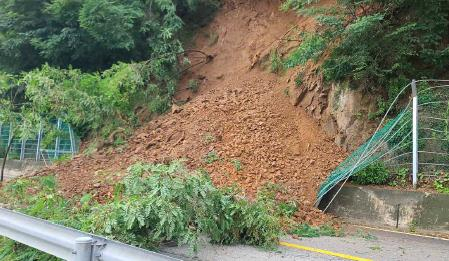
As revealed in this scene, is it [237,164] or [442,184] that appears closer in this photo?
[442,184]

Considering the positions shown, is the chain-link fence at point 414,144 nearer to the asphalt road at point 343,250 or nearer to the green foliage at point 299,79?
the asphalt road at point 343,250

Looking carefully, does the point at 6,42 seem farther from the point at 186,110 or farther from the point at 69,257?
the point at 69,257

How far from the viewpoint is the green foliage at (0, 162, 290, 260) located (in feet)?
18.0

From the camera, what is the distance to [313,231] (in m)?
7.92

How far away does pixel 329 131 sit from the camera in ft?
39.1

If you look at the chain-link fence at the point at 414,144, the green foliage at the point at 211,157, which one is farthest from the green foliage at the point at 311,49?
the green foliage at the point at 211,157

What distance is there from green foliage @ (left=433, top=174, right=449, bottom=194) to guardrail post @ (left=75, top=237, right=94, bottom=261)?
7076 mm

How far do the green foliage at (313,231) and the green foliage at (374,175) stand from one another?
70.5 inches

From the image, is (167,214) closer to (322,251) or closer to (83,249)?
(83,249)

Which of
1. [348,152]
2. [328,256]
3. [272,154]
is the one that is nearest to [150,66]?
[272,154]

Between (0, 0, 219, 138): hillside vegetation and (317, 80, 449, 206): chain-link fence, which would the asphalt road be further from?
(0, 0, 219, 138): hillside vegetation

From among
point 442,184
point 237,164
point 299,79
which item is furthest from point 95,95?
point 442,184

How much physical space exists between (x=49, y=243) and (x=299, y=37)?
11.6 metres

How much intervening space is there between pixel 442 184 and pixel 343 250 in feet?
10.8
